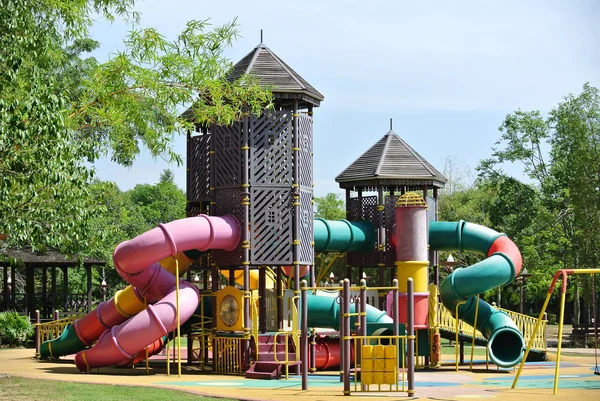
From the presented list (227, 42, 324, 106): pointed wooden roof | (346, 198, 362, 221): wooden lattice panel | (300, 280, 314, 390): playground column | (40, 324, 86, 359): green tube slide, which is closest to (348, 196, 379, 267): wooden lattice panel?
(346, 198, 362, 221): wooden lattice panel

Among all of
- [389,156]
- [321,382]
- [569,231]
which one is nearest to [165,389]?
[321,382]

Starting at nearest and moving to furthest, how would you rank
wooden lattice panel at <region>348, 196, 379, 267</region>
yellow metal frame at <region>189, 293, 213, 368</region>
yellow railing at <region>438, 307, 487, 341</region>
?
yellow metal frame at <region>189, 293, 213, 368</region>
yellow railing at <region>438, 307, 487, 341</region>
wooden lattice panel at <region>348, 196, 379, 267</region>

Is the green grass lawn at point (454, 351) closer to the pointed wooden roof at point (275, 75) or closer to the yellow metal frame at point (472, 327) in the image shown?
the yellow metal frame at point (472, 327)

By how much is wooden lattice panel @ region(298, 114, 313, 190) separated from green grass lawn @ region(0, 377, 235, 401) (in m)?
7.84

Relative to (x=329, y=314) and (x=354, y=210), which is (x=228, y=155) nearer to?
(x=329, y=314)

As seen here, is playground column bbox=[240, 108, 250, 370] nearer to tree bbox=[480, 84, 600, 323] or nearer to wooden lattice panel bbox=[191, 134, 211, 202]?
wooden lattice panel bbox=[191, 134, 211, 202]

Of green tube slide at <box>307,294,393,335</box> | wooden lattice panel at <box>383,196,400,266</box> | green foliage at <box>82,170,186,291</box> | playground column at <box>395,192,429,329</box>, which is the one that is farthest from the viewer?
green foliage at <box>82,170,186,291</box>

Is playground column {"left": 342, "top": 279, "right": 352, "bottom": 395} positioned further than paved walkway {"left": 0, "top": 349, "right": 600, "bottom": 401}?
No

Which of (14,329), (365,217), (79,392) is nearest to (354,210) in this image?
(365,217)

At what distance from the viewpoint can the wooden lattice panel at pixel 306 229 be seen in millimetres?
24031

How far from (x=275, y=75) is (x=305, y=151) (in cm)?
206

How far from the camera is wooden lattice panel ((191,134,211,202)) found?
24.8 metres

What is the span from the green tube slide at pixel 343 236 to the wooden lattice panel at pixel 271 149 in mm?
3886

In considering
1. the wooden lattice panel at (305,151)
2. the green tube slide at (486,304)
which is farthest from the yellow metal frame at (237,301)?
the green tube slide at (486,304)
